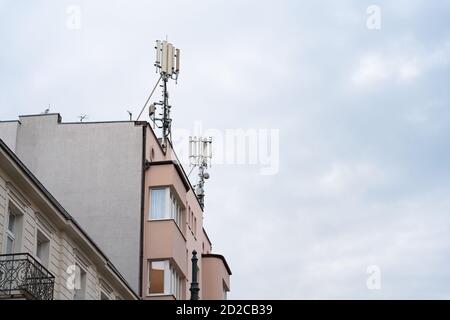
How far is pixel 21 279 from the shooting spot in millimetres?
23734

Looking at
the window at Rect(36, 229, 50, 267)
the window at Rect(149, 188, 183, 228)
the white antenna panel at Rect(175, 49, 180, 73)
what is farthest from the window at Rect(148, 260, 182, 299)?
the white antenna panel at Rect(175, 49, 180, 73)

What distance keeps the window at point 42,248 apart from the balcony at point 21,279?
294 cm

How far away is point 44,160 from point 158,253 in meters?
6.44

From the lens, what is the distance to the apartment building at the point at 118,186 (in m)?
37.3

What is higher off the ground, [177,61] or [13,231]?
[177,61]

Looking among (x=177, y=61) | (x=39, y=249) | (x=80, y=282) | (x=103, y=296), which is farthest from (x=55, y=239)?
(x=177, y=61)

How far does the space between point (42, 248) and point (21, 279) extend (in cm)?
433

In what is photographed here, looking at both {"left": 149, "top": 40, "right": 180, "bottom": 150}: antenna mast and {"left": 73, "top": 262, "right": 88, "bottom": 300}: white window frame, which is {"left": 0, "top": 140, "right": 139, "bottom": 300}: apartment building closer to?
{"left": 73, "top": 262, "right": 88, "bottom": 300}: white window frame

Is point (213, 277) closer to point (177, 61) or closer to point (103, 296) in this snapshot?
point (177, 61)

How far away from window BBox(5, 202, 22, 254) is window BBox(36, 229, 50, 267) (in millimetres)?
1687

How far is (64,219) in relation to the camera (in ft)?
93.6
